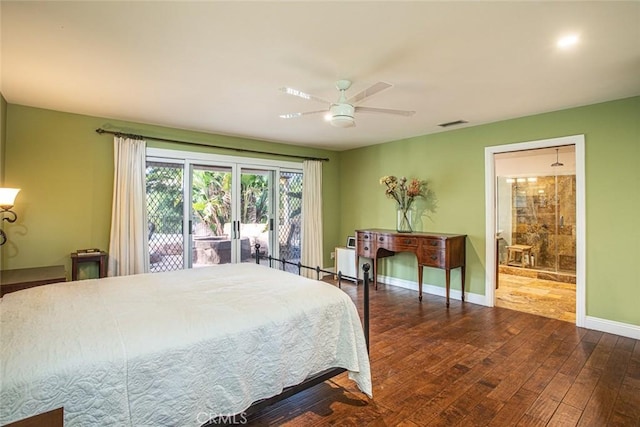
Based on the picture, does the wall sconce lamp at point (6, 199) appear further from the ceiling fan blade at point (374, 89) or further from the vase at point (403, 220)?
the vase at point (403, 220)

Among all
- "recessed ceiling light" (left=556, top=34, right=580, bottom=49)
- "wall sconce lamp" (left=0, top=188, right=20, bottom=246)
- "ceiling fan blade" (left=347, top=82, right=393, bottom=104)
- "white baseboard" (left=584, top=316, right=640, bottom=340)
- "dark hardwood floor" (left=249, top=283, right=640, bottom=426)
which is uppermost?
"recessed ceiling light" (left=556, top=34, right=580, bottom=49)

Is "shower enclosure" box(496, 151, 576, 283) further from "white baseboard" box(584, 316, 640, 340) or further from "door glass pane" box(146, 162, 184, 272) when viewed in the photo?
"door glass pane" box(146, 162, 184, 272)

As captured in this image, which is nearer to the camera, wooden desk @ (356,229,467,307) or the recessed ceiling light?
the recessed ceiling light

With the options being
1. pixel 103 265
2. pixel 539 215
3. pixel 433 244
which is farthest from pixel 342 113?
pixel 539 215

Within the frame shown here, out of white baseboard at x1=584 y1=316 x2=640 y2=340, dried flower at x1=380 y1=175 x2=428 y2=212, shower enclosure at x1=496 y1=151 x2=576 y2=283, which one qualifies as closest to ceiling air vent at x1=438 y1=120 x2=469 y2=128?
dried flower at x1=380 y1=175 x2=428 y2=212

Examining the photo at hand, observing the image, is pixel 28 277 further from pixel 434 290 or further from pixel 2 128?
pixel 434 290

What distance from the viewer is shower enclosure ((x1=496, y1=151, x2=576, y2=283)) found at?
6.04 meters

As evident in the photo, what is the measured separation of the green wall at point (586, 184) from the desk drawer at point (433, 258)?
1.82 feet

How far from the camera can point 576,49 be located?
2.24 metres

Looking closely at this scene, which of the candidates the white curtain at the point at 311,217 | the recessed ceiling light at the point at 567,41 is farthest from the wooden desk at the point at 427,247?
the recessed ceiling light at the point at 567,41

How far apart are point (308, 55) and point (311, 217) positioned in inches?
144

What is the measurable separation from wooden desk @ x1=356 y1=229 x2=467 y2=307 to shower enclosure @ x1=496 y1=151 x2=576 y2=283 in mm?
2533

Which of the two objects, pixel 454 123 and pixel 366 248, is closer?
pixel 454 123

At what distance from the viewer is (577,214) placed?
359 centimetres
